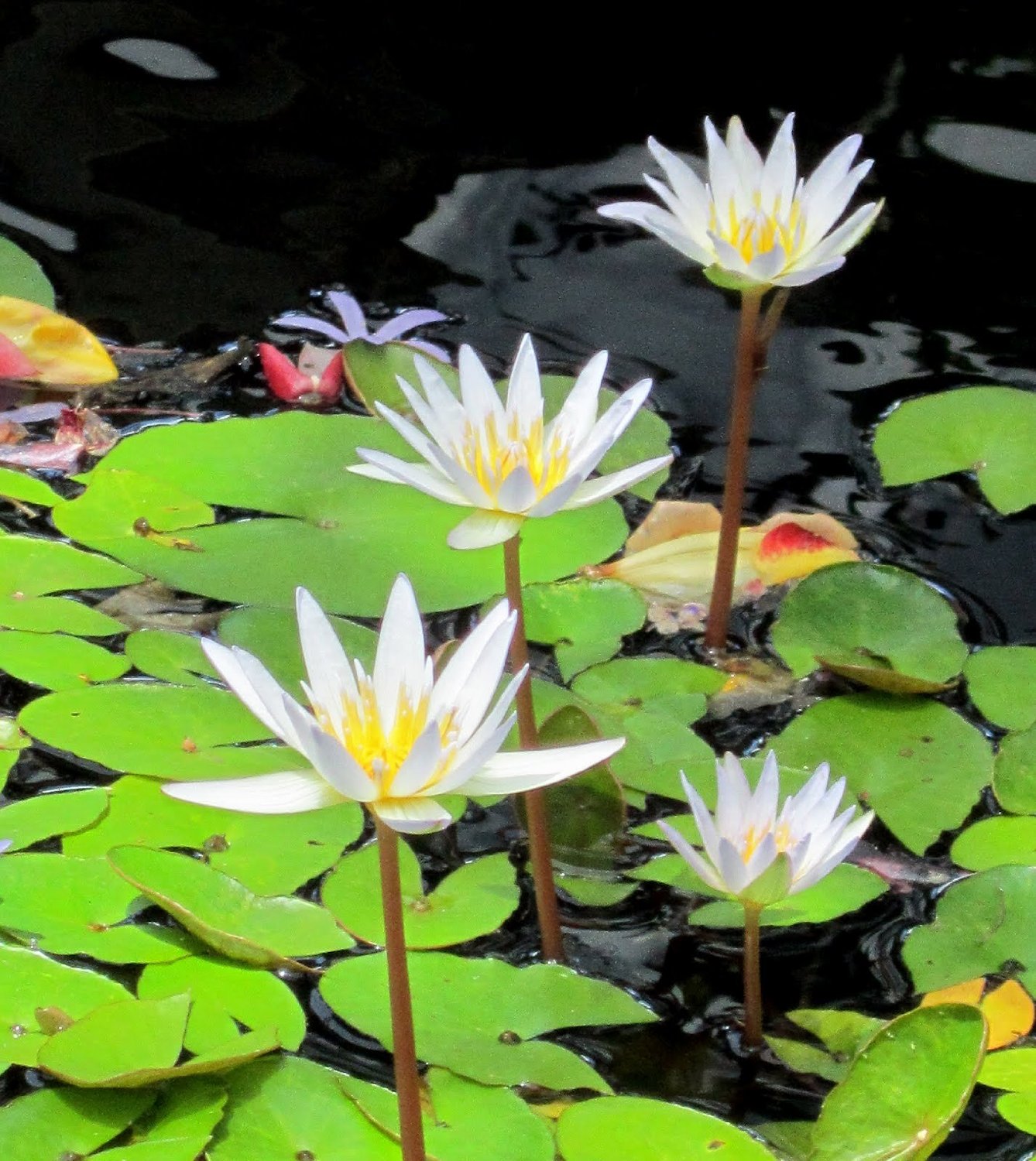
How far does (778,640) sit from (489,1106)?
692mm

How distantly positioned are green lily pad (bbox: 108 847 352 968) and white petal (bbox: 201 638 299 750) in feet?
1.20

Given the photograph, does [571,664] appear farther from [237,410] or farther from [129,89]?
[129,89]

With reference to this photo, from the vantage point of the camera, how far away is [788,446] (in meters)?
1.95

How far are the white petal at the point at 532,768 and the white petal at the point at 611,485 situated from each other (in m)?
0.27

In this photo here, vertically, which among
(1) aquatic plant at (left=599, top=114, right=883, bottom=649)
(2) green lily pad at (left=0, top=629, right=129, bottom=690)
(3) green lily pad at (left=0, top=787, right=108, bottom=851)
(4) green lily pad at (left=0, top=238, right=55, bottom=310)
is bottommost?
(3) green lily pad at (left=0, top=787, right=108, bottom=851)

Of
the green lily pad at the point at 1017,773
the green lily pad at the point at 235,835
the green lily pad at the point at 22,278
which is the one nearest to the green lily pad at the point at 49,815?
the green lily pad at the point at 235,835

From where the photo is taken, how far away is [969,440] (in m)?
1.85

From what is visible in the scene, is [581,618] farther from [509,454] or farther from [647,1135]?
[647,1135]

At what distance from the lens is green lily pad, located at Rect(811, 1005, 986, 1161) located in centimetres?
98

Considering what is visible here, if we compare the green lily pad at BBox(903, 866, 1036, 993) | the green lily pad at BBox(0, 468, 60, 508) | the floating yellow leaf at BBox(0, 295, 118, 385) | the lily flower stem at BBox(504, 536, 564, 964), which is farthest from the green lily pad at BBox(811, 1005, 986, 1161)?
the floating yellow leaf at BBox(0, 295, 118, 385)

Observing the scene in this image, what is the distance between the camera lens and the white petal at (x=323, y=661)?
0.87m

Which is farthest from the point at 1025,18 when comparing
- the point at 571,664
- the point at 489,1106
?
the point at 489,1106

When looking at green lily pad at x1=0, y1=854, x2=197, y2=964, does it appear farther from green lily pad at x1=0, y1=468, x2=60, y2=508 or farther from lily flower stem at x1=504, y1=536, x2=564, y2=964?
green lily pad at x1=0, y1=468, x2=60, y2=508

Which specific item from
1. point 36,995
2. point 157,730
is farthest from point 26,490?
point 36,995
